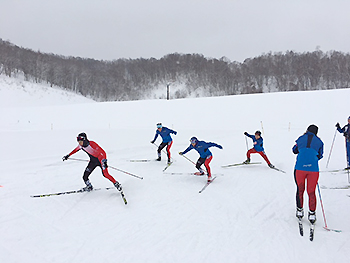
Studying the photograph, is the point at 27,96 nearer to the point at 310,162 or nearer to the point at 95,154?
the point at 95,154

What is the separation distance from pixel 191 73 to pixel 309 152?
75.8m

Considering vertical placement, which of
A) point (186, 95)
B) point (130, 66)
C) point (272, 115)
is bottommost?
point (272, 115)

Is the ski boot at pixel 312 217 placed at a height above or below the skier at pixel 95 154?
below

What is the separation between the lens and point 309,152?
4.00 metres

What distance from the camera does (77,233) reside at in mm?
4102

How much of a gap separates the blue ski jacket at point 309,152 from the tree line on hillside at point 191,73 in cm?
4520

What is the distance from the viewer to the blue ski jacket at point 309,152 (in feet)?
13.0

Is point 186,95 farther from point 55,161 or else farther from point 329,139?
point 55,161

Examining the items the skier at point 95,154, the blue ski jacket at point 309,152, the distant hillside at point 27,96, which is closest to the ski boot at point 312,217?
the blue ski jacket at point 309,152

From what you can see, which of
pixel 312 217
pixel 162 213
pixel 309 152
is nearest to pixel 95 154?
pixel 162 213

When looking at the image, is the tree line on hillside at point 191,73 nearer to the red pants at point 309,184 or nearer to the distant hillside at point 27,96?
the distant hillside at point 27,96

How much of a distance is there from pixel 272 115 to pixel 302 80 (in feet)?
128

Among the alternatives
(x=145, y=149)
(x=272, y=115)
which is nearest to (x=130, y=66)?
(x=272, y=115)

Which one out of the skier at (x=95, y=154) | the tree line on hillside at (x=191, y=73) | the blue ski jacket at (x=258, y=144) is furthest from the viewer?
the tree line on hillside at (x=191, y=73)
